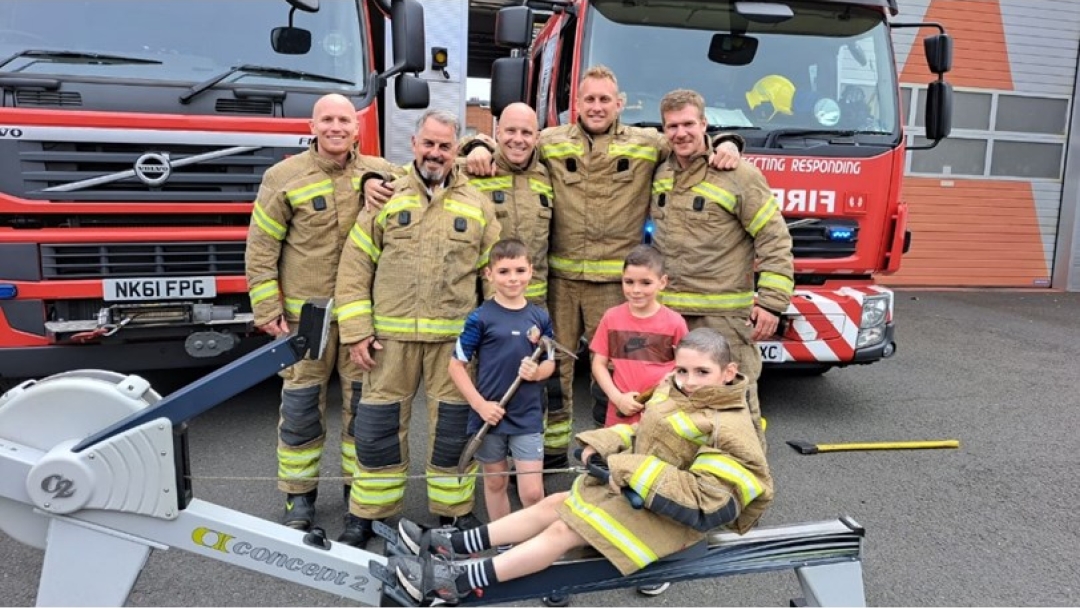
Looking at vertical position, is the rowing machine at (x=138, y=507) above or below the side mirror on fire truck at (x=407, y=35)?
below

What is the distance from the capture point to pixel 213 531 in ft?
7.09

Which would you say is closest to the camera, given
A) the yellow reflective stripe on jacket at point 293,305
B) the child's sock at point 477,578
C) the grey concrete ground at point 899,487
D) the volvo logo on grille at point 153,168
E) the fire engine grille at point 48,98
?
the child's sock at point 477,578

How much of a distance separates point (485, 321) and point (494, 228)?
0.47 metres

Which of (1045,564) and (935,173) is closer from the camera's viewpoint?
(1045,564)

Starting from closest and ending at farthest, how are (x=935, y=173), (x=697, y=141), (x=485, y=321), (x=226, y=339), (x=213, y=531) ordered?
(x=213, y=531) → (x=485, y=321) → (x=697, y=141) → (x=226, y=339) → (x=935, y=173)

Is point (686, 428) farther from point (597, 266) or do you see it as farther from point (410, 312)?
point (597, 266)

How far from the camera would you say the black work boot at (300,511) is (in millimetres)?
3305

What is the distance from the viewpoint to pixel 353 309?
3152 millimetres

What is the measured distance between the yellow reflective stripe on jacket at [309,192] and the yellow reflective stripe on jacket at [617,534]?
1.81m

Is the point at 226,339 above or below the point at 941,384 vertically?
above

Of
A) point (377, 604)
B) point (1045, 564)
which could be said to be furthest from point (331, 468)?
point (1045, 564)

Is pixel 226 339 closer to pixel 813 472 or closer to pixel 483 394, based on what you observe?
pixel 483 394

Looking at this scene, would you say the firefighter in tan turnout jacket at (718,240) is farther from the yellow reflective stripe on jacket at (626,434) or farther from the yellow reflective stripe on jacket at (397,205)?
the yellow reflective stripe on jacket at (397,205)

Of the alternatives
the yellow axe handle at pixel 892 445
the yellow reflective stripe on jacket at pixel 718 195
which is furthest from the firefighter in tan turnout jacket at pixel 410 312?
the yellow axe handle at pixel 892 445
